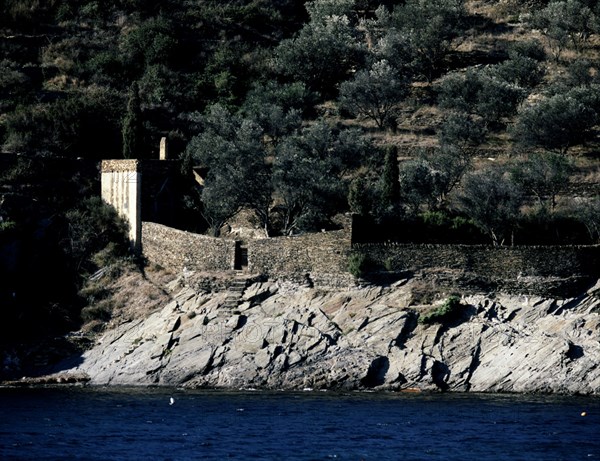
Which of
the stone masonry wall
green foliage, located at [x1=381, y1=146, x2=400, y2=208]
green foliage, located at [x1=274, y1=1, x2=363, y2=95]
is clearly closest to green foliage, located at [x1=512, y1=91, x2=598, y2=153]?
green foliage, located at [x1=381, y1=146, x2=400, y2=208]

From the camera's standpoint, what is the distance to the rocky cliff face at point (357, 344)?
226 ft

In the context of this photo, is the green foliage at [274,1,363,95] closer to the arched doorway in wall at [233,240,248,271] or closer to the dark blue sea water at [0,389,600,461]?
the arched doorway in wall at [233,240,248,271]

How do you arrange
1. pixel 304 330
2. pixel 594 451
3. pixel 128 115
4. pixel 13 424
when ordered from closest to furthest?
pixel 594 451
pixel 13 424
pixel 304 330
pixel 128 115

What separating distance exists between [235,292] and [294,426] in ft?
53.0

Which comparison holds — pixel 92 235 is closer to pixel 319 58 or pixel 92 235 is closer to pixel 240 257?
pixel 240 257

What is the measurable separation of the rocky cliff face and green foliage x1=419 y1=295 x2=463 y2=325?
0.16 meters

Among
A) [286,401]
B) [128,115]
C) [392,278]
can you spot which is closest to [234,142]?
[128,115]

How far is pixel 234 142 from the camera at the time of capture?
83.8 metres

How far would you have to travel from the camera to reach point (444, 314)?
71.6 m

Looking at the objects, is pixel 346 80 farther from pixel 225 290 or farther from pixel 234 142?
pixel 225 290

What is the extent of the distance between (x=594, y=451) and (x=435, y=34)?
54.4 metres

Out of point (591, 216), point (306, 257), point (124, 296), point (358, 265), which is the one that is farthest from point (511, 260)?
point (124, 296)

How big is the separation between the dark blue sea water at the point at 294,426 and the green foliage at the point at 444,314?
4831 millimetres

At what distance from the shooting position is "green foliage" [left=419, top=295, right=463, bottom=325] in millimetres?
71625
